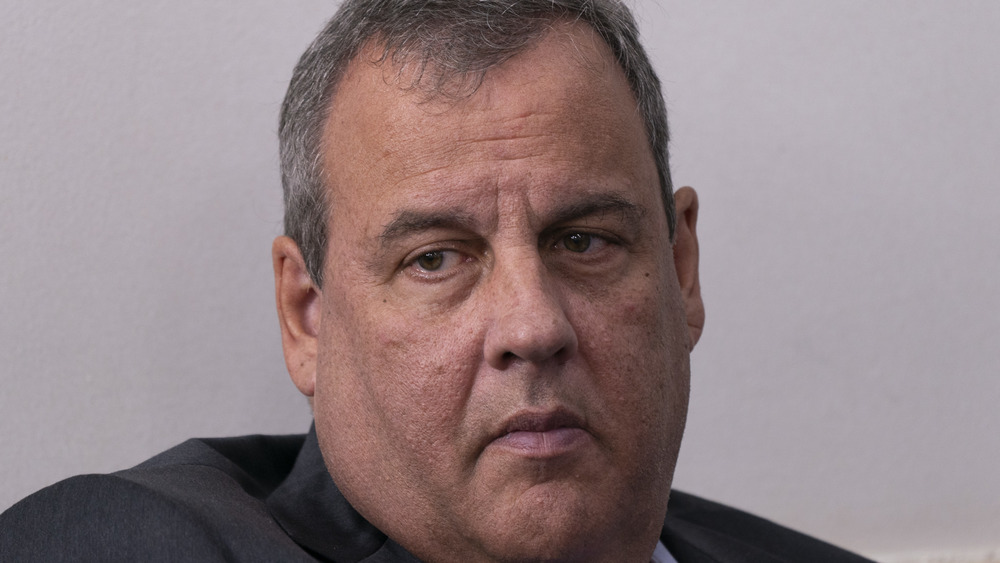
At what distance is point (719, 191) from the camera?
2359mm

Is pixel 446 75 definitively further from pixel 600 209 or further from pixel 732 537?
pixel 732 537

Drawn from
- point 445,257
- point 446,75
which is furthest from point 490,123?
point 445,257

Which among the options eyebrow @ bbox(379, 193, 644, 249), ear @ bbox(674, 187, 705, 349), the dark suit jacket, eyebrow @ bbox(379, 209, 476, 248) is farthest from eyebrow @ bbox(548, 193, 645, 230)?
the dark suit jacket

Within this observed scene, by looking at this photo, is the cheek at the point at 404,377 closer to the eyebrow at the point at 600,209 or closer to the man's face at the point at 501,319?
the man's face at the point at 501,319

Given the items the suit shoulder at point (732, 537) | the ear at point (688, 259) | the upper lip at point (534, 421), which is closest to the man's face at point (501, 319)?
the upper lip at point (534, 421)

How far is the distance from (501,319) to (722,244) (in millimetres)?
1117

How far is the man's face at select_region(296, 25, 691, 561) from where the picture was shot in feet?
4.61

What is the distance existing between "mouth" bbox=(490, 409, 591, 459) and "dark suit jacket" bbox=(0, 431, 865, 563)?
28 centimetres

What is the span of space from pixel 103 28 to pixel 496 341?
1.06 metres

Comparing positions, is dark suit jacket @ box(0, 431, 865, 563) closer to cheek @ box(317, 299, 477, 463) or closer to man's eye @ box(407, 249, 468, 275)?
cheek @ box(317, 299, 477, 463)

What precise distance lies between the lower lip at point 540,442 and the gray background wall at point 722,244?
2.92 ft

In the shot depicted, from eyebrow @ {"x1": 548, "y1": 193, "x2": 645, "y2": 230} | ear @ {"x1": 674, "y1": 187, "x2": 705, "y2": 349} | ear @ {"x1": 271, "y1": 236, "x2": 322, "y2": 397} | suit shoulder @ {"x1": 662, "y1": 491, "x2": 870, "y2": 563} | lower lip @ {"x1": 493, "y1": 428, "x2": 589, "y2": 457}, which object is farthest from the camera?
suit shoulder @ {"x1": 662, "y1": 491, "x2": 870, "y2": 563}

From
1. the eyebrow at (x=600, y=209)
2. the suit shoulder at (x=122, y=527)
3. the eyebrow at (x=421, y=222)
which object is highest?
the eyebrow at (x=600, y=209)

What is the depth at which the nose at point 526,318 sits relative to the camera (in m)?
1.36
